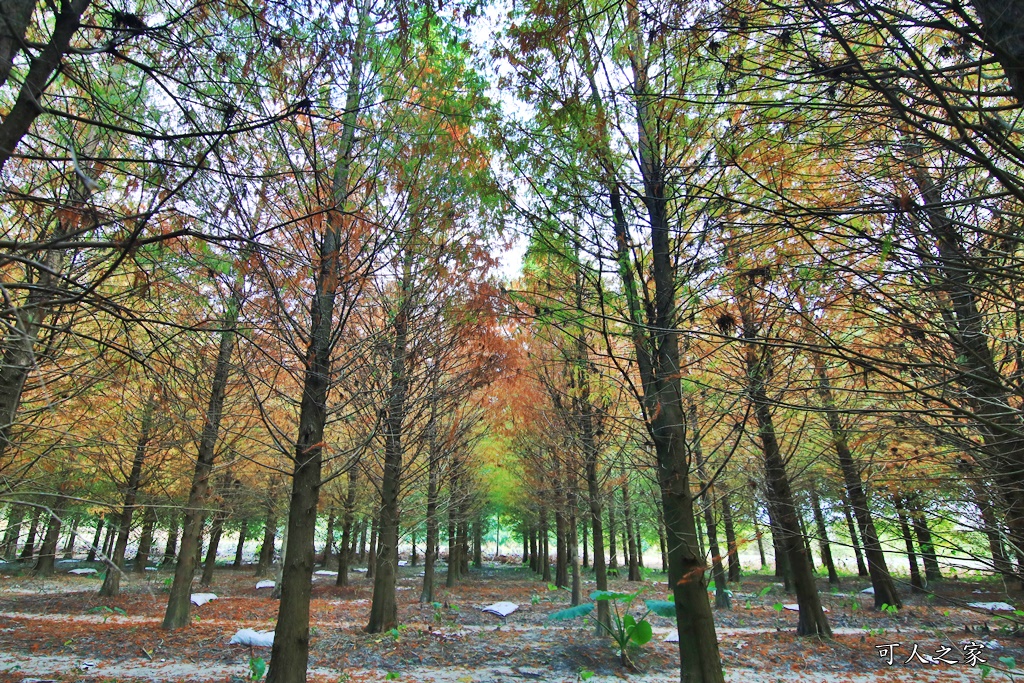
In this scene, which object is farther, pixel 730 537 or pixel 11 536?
pixel 730 537

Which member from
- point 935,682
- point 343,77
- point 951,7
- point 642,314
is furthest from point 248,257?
point 935,682

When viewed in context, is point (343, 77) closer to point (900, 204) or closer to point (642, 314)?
point (642, 314)

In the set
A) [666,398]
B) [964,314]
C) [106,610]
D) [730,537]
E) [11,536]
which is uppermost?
[964,314]

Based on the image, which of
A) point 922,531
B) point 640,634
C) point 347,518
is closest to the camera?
point 922,531

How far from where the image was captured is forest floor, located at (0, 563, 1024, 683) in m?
6.88

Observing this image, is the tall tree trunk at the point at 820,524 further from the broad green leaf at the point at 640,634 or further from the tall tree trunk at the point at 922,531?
the broad green leaf at the point at 640,634

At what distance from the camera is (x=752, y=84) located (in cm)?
275

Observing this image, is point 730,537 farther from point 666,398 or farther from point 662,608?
point 666,398

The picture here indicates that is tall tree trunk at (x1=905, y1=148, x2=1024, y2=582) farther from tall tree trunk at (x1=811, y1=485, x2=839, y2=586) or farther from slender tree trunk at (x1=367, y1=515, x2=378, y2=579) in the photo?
slender tree trunk at (x1=367, y1=515, x2=378, y2=579)

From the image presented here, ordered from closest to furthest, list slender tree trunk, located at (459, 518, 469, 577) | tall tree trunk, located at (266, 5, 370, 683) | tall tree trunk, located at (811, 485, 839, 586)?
tall tree trunk, located at (266, 5, 370, 683) → tall tree trunk, located at (811, 485, 839, 586) → slender tree trunk, located at (459, 518, 469, 577)

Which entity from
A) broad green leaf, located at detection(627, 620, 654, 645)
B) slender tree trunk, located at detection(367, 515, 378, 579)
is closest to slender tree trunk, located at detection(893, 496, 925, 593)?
broad green leaf, located at detection(627, 620, 654, 645)

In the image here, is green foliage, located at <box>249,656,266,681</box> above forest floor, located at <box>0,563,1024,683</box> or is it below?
above

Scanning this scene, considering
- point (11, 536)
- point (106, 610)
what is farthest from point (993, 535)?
point (106, 610)

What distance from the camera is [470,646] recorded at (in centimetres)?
889
